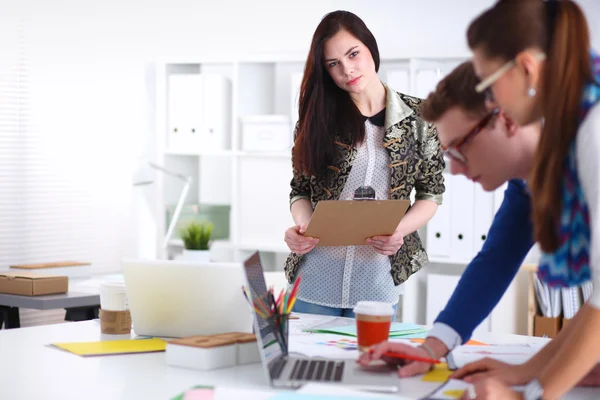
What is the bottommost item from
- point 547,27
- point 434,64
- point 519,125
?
point 519,125

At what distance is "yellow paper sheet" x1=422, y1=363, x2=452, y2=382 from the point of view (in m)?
1.47

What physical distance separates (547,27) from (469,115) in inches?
9.4

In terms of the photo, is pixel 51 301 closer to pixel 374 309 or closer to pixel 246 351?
pixel 246 351

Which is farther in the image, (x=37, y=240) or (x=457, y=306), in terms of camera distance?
(x=37, y=240)

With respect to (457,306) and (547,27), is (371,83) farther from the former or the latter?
(547,27)

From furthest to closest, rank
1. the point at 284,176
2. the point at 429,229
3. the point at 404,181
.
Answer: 1. the point at 284,176
2. the point at 429,229
3. the point at 404,181

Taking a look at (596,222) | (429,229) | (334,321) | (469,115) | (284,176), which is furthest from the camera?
(284,176)

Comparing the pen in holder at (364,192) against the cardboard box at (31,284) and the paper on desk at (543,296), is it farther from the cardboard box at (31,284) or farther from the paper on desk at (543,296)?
the paper on desk at (543,296)

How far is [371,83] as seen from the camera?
2.49 m

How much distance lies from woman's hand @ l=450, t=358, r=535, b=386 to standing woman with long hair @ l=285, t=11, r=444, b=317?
911 millimetres

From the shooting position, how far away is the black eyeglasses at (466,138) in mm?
1414

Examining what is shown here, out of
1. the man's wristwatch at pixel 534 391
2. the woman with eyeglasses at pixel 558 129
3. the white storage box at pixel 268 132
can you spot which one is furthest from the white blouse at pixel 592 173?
the white storage box at pixel 268 132

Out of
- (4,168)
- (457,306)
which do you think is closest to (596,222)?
(457,306)

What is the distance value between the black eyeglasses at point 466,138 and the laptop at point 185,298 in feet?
1.84
